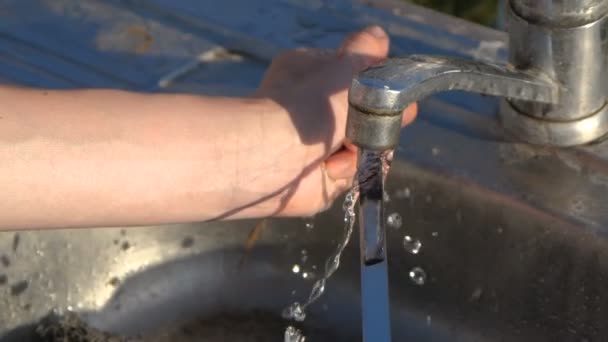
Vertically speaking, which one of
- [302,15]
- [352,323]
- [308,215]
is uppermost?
[302,15]

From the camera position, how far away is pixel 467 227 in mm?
771

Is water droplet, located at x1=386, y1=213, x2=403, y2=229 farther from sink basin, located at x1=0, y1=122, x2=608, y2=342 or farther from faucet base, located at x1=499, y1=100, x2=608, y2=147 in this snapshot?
faucet base, located at x1=499, y1=100, x2=608, y2=147

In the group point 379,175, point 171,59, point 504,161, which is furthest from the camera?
point 171,59

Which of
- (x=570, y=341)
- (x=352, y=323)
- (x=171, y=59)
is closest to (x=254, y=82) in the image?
(x=171, y=59)

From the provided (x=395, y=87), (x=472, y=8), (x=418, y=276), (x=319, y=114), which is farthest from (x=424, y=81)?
(x=472, y=8)

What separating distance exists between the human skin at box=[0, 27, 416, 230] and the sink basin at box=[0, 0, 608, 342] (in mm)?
64

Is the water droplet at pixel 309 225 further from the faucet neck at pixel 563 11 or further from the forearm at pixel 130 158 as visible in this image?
the faucet neck at pixel 563 11

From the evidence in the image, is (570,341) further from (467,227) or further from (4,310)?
(4,310)

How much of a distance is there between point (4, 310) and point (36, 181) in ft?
0.63

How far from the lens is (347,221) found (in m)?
0.77

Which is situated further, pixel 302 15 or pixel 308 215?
pixel 302 15

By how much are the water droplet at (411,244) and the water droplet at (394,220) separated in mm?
11

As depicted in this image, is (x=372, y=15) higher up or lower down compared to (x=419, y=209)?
higher up

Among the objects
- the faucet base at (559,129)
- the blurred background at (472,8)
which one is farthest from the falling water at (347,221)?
the blurred background at (472,8)
